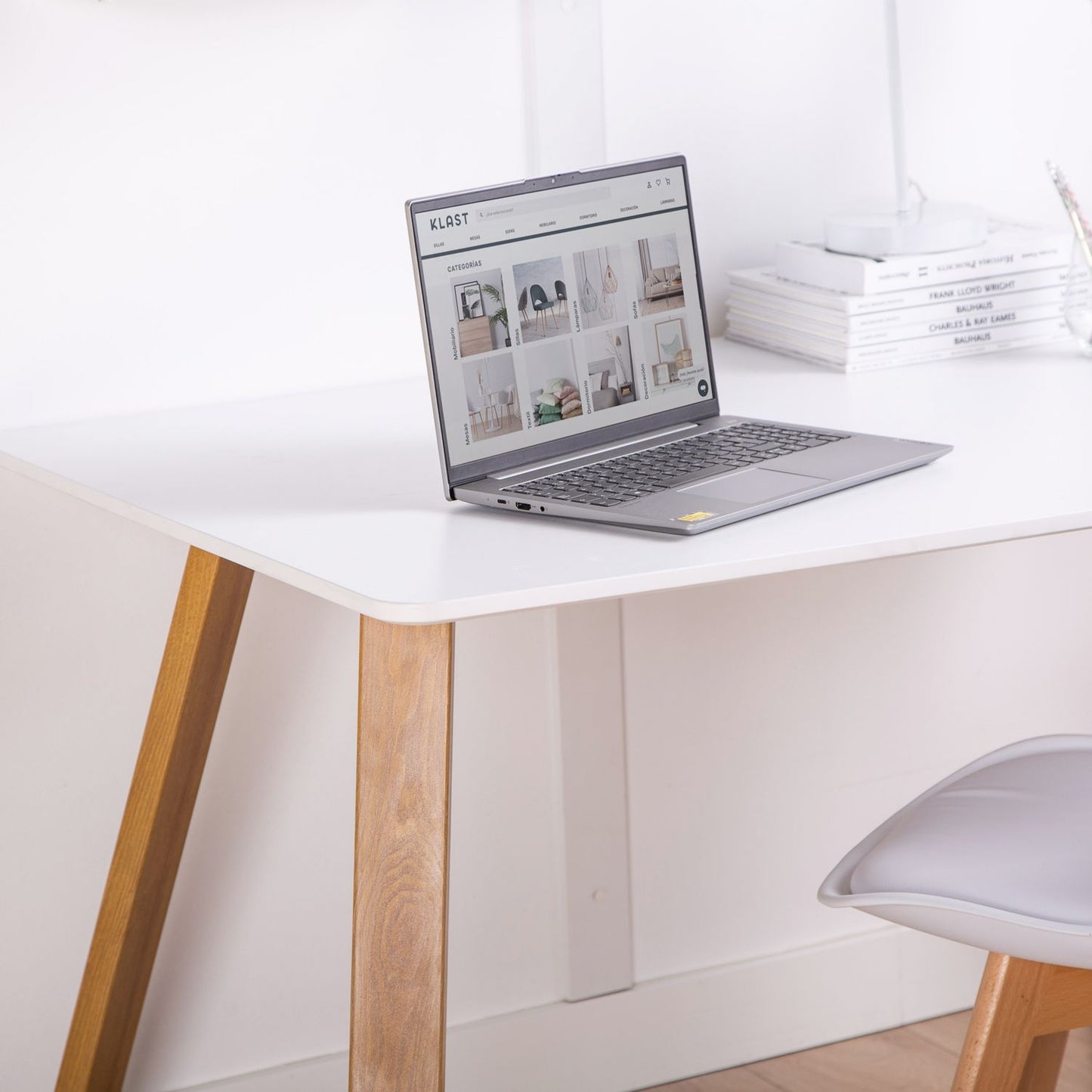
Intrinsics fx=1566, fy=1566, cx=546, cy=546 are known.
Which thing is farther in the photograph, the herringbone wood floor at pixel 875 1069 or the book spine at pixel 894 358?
the herringbone wood floor at pixel 875 1069

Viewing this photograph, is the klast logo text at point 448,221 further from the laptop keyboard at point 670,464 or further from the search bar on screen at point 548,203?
the laptop keyboard at point 670,464

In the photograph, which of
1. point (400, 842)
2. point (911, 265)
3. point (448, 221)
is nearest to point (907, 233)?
point (911, 265)

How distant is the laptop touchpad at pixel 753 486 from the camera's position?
3.32 ft

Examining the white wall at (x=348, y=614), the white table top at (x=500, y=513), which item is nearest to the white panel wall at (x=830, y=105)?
the white wall at (x=348, y=614)

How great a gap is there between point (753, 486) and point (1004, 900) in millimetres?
307

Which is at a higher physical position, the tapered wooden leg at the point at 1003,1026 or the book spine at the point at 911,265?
the book spine at the point at 911,265

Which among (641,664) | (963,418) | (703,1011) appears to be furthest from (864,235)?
(703,1011)

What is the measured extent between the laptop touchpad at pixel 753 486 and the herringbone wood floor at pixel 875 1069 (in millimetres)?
920

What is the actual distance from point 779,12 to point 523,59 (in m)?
0.29

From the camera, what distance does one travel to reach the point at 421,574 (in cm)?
90

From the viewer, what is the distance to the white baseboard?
1645mm

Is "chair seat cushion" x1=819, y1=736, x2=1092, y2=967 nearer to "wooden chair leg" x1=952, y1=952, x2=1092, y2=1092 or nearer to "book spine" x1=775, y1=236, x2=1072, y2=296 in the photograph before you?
"wooden chair leg" x1=952, y1=952, x2=1092, y2=1092

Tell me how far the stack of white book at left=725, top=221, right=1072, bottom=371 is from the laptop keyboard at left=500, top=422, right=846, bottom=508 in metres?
0.28

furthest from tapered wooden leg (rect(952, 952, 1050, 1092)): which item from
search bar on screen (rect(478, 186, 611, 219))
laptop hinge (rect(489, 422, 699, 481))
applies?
search bar on screen (rect(478, 186, 611, 219))
